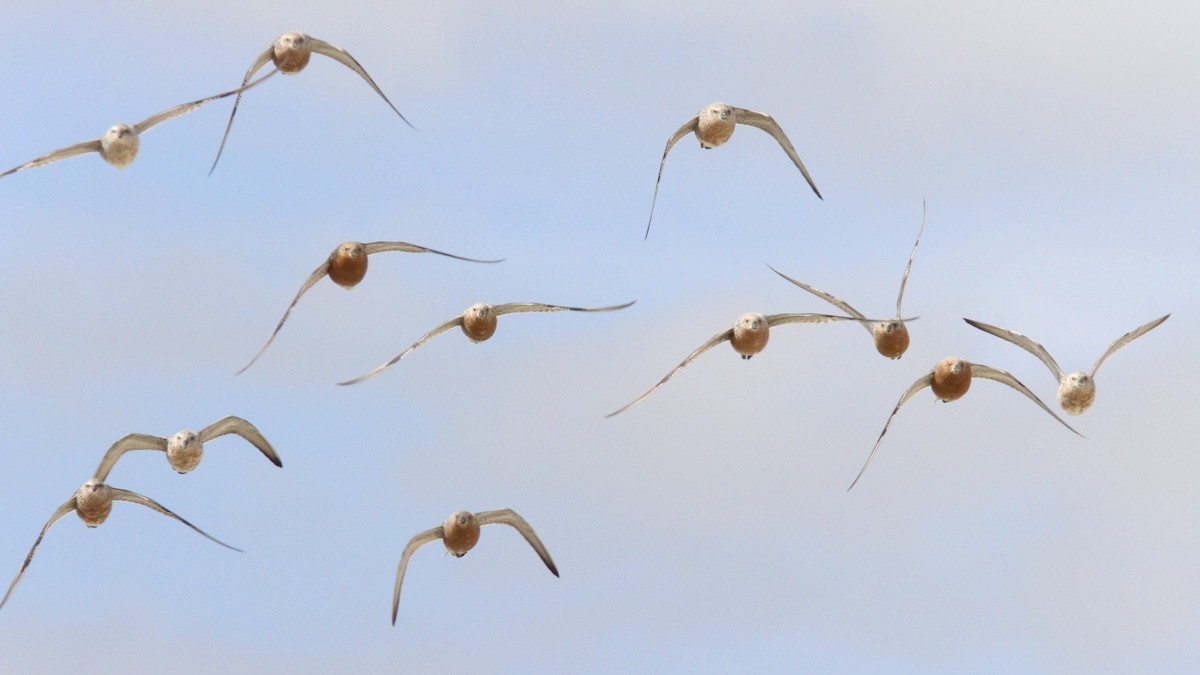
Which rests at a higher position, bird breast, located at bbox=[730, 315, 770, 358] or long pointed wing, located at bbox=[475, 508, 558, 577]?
bird breast, located at bbox=[730, 315, 770, 358]

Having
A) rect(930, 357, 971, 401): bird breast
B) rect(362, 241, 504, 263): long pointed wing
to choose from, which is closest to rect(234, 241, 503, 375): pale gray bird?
rect(362, 241, 504, 263): long pointed wing

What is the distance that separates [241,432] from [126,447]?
2.11m

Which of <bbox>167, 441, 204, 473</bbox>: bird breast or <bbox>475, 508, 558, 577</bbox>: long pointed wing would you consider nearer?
<bbox>167, 441, 204, 473</bbox>: bird breast

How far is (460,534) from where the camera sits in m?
33.6

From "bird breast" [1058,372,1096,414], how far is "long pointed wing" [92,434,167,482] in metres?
13.8

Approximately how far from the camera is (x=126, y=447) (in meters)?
33.9

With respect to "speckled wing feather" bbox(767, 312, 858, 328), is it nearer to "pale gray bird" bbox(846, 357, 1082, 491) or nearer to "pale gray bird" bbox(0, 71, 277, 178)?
"pale gray bird" bbox(846, 357, 1082, 491)

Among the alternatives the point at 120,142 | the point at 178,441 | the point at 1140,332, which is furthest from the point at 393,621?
the point at 1140,332

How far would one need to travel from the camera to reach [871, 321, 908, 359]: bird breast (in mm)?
32375

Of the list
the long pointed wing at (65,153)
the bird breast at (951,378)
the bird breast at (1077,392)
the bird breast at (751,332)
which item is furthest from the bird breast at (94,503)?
A: the bird breast at (1077,392)

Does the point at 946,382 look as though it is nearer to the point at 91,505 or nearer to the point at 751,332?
the point at 751,332

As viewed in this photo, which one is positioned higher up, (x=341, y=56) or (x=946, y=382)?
(x=341, y=56)

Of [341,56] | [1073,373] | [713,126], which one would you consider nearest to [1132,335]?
[1073,373]

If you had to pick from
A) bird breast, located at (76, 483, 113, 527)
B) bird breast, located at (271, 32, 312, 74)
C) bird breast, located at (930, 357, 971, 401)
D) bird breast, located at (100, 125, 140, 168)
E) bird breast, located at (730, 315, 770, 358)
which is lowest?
bird breast, located at (930, 357, 971, 401)
